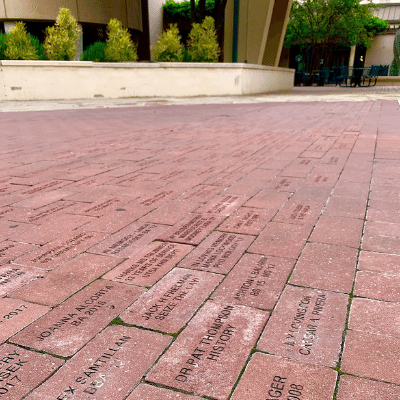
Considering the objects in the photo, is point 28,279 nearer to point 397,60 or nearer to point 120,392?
point 120,392

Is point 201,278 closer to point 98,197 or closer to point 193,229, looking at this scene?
point 193,229

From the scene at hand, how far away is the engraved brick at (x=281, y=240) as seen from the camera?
109 inches

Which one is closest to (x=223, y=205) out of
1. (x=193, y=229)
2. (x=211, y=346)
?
(x=193, y=229)

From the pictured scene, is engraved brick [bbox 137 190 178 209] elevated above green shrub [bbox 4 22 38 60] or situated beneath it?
situated beneath

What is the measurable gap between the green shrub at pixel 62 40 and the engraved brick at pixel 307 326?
15.6 meters

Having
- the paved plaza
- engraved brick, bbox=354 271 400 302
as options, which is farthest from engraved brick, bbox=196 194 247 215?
engraved brick, bbox=354 271 400 302

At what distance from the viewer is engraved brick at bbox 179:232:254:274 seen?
8.43 feet

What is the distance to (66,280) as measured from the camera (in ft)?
7.88

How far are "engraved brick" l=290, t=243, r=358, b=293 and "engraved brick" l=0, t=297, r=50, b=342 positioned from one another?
1361mm

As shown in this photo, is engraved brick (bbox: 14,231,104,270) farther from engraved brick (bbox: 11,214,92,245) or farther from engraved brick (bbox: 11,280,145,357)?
A: engraved brick (bbox: 11,280,145,357)

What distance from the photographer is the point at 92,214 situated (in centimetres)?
354

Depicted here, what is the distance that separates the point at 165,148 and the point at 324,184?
2835 mm

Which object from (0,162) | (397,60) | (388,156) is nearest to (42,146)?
(0,162)

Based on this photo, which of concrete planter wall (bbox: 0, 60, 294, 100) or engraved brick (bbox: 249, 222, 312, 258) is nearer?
engraved brick (bbox: 249, 222, 312, 258)
